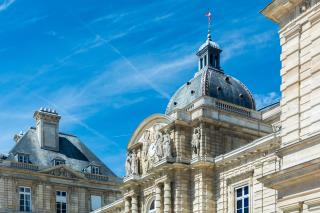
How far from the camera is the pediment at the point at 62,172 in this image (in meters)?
51.3

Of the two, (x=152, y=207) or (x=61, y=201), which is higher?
(x=61, y=201)

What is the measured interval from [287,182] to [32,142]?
1564 inches

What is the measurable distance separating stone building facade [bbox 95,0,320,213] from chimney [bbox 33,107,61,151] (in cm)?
1202

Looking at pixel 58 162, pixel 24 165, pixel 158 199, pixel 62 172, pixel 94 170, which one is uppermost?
pixel 58 162

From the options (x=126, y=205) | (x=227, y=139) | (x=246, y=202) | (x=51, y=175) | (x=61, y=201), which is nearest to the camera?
(x=246, y=202)

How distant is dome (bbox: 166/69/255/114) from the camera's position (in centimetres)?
3812

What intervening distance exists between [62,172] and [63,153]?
2962mm

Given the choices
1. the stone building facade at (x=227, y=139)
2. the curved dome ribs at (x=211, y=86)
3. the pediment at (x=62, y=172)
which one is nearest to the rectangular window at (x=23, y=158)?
the pediment at (x=62, y=172)

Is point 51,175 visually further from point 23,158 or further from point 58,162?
point 23,158

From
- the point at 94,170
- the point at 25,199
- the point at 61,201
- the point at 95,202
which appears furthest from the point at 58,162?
the point at 95,202

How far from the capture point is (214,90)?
125 ft

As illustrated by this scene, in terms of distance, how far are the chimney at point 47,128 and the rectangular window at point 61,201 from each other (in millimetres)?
4459

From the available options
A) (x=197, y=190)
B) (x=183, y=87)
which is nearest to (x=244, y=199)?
(x=197, y=190)

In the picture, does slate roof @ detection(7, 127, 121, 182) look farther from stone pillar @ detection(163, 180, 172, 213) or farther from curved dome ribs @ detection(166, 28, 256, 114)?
stone pillar @ detection(163, 180, 172, 213)
